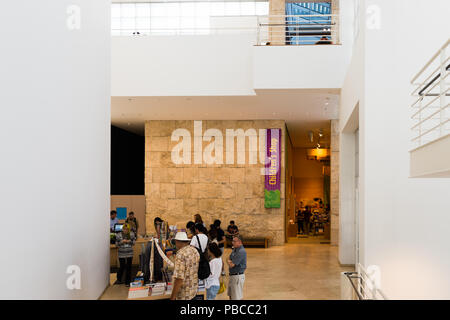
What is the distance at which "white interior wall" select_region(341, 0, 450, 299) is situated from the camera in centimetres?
612

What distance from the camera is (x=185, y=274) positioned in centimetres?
540

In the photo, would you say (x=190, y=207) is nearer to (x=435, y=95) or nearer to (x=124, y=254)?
(x=124, y=254)

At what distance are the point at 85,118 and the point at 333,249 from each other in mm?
12165

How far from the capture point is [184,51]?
12.5 m

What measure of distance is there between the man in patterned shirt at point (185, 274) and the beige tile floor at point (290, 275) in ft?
7.93

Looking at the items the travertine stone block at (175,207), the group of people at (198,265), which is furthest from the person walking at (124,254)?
the travertine stone block at (175,207)

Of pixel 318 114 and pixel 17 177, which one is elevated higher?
pixel 318 114

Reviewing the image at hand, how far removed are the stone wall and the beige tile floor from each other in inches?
56.4

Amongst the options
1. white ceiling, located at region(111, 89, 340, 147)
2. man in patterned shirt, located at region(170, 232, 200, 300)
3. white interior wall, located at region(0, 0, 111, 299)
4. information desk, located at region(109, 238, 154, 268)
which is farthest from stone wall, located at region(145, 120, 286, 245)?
man in patterned shirt, located at region(170, 232, 200, 300)

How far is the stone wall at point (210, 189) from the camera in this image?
1728 centimetres

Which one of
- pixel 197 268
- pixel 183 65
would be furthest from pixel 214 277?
pixel 183 65

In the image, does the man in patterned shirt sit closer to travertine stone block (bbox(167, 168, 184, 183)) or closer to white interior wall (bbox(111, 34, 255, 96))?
white interior wall (bbox(111, 34, 255, 96))

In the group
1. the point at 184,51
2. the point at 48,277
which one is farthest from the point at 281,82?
the point at 48,277
